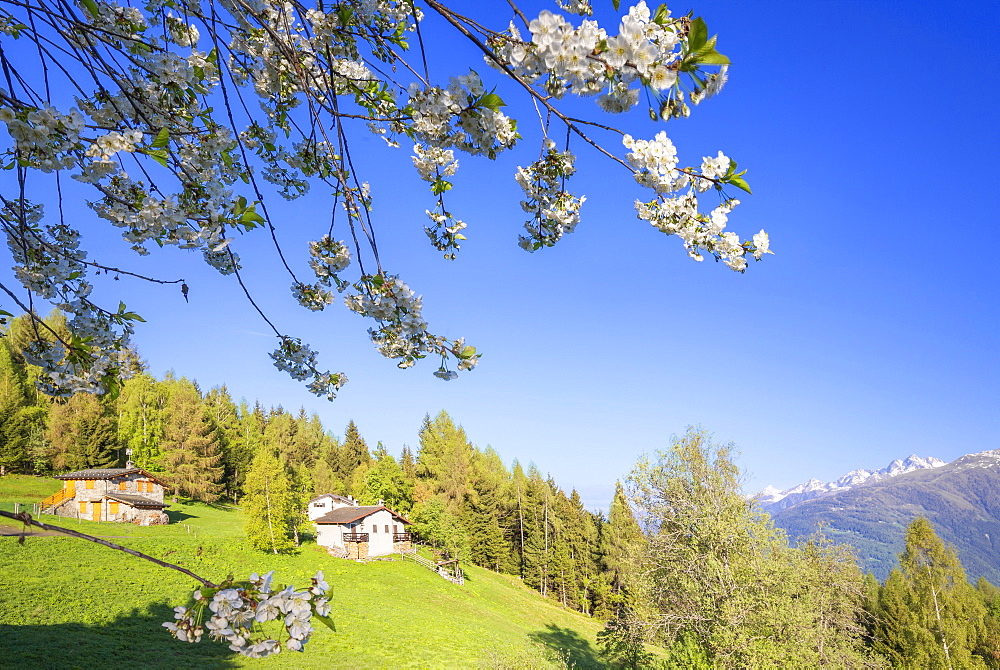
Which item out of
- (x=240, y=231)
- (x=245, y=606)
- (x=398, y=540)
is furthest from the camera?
(x=398, y=540)

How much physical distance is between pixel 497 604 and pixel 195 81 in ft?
91.7

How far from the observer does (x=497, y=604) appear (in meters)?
26.1

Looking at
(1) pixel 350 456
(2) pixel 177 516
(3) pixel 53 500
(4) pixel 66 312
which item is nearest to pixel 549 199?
(4) pixel 66 312

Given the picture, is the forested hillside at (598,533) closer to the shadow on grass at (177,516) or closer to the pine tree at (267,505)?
the pine tree at (267,505)

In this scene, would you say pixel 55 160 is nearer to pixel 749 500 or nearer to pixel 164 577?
pixel 749 500

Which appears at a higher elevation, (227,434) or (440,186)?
(227,434)

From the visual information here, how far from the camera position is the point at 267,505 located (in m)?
23.1

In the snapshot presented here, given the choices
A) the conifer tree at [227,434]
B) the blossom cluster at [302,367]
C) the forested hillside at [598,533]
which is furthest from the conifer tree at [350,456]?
the blossom cluster at [302,367]

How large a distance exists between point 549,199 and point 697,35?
108 centimetres

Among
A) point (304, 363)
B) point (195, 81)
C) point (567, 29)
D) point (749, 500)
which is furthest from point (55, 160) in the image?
point (749, 500)

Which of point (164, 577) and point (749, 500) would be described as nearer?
point (749, 500)

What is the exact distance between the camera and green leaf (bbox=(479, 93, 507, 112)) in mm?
1463

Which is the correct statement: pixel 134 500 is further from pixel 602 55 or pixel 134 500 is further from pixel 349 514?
pixel 602 55

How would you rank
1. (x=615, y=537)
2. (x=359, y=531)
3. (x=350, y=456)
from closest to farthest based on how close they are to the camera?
1. (x=359, y=531)
2. (x=615, y=537)
3. (x=350, y=456)
